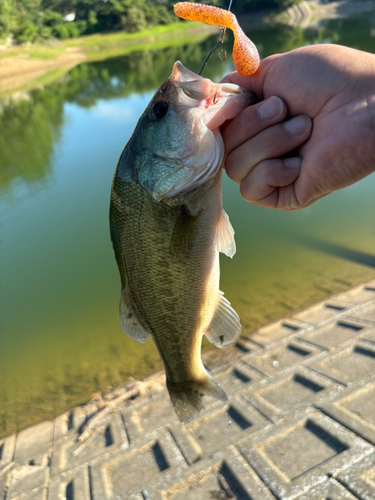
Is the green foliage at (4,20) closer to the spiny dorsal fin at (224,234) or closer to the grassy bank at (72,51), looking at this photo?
the grassy bank at (72,51)

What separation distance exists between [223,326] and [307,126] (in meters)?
1.11

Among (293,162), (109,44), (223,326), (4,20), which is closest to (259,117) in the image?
(293,162)

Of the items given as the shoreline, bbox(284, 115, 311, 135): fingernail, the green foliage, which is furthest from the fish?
the green foliage

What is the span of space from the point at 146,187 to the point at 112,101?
20744 mm

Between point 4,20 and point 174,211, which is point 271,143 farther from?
point 4,20

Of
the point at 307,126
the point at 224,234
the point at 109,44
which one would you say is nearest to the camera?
the point at 307,126

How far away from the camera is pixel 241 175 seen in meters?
1.99

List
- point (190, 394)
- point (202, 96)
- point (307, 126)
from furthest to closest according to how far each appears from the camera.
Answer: point (190, 394) → point (307, 126) → point (202, 96)

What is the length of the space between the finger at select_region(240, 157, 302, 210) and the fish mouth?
350 millimetres

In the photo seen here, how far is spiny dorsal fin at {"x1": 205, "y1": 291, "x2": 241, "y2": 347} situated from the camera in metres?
2.10

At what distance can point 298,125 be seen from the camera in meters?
1.75

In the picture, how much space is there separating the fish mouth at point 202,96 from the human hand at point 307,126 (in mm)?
143

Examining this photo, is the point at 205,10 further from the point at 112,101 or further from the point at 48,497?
the point at 112,101

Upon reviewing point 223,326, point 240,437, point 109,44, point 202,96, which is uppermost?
point 109,44
